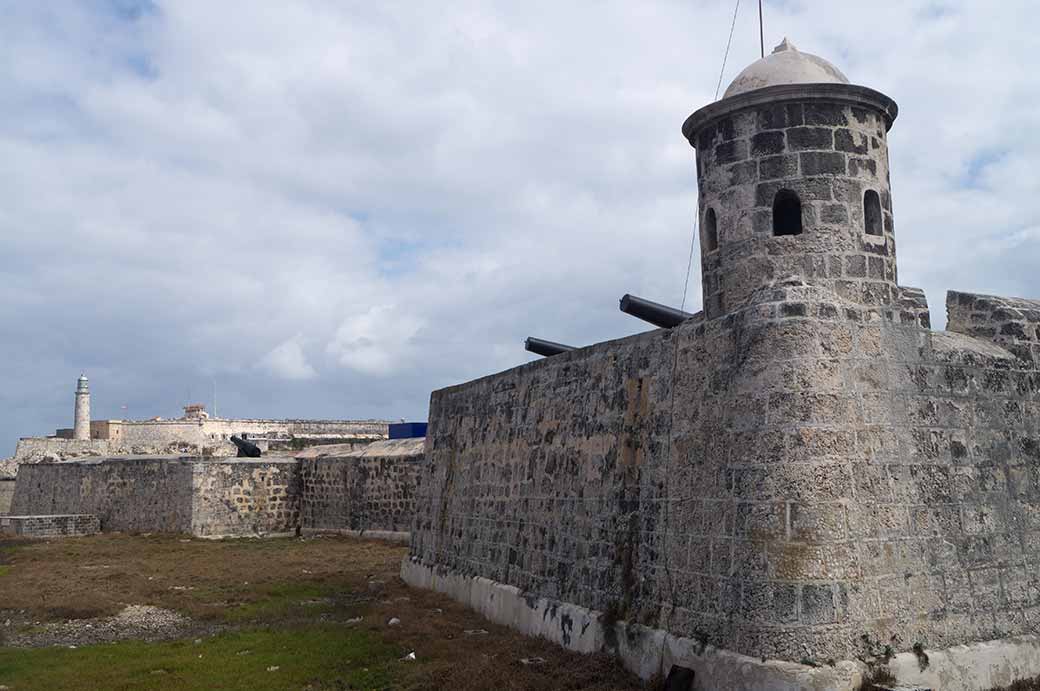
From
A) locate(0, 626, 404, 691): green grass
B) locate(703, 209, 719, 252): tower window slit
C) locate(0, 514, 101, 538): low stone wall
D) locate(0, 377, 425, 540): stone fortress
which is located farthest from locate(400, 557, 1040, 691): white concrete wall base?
locate(0, 514, 101, 538): low stone wall

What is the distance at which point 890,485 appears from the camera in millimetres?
7609

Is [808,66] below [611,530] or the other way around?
the other way around

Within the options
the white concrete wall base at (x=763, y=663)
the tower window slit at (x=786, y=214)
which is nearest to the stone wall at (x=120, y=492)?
the white concrete wall base at (x=763, y=663)

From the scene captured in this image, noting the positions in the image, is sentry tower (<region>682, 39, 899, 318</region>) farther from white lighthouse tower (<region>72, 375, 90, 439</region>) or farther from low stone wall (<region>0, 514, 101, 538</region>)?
white lighthouse tower (<region>72, 375, 90, 439</region>)

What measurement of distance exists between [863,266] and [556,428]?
434cm

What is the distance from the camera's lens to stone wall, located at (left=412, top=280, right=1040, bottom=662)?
7.26 metres

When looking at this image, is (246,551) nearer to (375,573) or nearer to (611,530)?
(375,573)

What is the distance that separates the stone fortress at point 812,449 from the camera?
7277 mm

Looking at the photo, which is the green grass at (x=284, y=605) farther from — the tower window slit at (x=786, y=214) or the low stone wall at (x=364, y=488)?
the tower window slit at (x=786, y=214)

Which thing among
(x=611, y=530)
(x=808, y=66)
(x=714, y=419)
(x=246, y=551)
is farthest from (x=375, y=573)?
(x=808, y=66)

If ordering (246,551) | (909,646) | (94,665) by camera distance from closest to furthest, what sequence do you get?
(909,646), (94,665), (246,551)

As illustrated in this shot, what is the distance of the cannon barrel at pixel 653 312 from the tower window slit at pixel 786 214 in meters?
1.35

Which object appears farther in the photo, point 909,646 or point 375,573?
point 375,573

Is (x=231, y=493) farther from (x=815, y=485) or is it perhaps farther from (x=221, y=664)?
(x=815, y=485)
